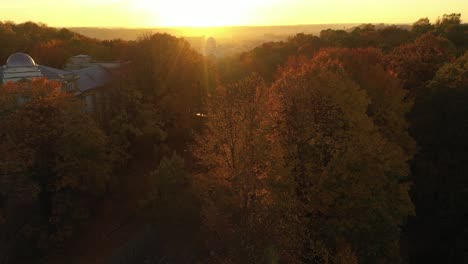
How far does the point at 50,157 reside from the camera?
2083 centimetres

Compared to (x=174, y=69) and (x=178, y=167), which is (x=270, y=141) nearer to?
(x=178, y=167)

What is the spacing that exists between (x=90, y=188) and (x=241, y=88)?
9.81 metres

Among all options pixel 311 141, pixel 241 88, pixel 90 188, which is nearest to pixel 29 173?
pixel 90 188

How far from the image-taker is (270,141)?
19266 millimetres

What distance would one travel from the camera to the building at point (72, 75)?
1219 inches

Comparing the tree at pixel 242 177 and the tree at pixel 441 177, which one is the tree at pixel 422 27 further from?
the tree at pixel 242 177

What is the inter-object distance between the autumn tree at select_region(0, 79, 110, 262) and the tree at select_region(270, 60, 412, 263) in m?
10.1

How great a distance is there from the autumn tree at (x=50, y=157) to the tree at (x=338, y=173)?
10067 millimetres

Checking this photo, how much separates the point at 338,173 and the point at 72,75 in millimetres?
24828

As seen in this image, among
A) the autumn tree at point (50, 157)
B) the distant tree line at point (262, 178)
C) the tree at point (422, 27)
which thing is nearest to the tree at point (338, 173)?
the distant tree line at point (262, 178)

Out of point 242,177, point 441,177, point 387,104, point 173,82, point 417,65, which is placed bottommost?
point 441,177

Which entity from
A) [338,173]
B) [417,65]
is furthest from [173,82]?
[338,173]

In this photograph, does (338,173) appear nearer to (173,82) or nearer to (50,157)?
(50,157)

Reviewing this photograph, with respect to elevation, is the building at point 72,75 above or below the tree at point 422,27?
below
